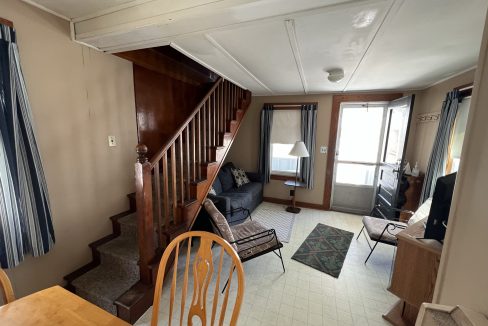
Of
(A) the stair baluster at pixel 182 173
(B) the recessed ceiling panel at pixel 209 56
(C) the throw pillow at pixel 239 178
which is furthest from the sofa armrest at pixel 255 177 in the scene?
(B) the recessed ceiling panel at pixel 209 56

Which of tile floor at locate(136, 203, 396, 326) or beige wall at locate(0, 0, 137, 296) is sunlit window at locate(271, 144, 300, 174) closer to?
tile floor at locate(136, 203, 396, 326)

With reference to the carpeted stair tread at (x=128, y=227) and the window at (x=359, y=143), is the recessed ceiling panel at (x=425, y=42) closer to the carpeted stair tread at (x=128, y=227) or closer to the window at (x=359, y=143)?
the window at (x=359, y=143)

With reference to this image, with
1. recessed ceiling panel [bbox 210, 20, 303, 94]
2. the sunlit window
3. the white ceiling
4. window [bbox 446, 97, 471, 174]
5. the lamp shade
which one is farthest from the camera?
the sunlit window

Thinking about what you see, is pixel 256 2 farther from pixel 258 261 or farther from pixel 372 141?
pixel 372 141

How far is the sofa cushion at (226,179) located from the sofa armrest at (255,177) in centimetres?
49

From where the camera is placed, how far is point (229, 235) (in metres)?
2.08

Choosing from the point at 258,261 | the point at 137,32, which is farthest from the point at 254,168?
the point at 137,32

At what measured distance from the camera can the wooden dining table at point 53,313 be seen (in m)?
0.82

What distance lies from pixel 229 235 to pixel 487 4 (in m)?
2.43

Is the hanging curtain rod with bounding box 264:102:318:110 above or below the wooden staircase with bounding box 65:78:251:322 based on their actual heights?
above

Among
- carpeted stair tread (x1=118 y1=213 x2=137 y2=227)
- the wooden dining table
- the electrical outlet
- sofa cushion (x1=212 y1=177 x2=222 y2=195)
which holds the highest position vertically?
→ the electrical outlet

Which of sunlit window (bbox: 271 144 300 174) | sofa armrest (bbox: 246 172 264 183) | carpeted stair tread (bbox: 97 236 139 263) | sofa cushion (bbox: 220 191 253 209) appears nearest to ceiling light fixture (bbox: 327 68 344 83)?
sunlit window (bbox: 271 144 300 174)

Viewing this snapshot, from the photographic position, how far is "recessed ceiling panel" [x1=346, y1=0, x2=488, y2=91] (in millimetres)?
1178

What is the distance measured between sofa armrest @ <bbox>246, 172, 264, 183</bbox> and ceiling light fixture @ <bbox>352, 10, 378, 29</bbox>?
320cm
